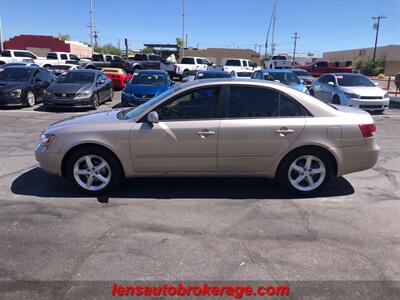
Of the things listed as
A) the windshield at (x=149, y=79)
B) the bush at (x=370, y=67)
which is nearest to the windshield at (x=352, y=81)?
the windshield at (x=149, y=79)

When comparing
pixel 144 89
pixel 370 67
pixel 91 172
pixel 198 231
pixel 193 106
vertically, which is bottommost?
pixel 198 231

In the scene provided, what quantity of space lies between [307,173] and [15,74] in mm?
12771

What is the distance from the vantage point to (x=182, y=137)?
4770 mm

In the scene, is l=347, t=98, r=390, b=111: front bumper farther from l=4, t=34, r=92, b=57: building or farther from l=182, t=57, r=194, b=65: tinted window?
l=4, t=34, r=92, b=57: building

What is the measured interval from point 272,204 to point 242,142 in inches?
35.2

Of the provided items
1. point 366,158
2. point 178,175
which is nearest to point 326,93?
point 366,158

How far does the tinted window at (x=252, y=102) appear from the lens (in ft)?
15.9

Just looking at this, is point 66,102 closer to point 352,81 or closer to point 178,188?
point 178,188

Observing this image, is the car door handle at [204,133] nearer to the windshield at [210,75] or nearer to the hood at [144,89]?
the hood at [144,89]

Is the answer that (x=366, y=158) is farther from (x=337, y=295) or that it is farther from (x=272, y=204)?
(x=337, y=295)

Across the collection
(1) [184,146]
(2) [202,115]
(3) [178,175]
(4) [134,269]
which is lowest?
(4) [134,269]

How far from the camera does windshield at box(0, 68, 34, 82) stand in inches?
545

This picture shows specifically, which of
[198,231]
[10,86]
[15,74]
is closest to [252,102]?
[198,231]

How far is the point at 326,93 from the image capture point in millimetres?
15211
